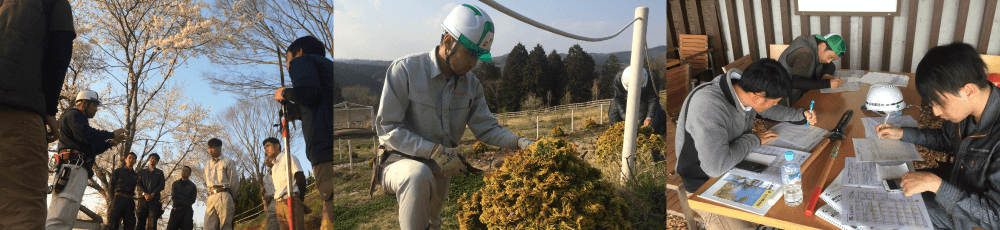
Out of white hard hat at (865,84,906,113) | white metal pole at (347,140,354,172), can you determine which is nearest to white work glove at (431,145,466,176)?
white metal pole at (347,140,354,172)

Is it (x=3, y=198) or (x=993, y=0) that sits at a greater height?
(x=3, y=198)

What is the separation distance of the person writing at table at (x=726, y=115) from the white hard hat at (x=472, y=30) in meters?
1.28

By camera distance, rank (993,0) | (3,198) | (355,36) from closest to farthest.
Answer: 1. (3,198)
2. (355,36)
3. (993,0)

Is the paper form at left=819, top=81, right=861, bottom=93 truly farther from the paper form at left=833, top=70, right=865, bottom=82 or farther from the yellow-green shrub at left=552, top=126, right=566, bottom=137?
the yellow-green shrub at left=552, top=126, right=566, bottom=137

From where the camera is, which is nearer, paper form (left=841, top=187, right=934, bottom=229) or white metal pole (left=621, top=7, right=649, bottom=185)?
paper form (left=841, top=187, right=934, bottom=229)

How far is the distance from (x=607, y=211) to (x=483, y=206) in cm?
55

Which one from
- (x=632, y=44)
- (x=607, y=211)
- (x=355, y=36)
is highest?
(x=355, y=36)

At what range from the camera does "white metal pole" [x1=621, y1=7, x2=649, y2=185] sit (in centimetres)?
210

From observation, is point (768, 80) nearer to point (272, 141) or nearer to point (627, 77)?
point (627, 77)

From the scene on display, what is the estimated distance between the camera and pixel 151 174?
154 cm

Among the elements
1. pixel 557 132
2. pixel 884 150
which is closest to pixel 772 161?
pixel 884 150

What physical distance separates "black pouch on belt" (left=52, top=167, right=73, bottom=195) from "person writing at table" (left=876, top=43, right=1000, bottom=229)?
9.95 feet

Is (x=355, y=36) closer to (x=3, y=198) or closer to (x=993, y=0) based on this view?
(x=3, y=198)

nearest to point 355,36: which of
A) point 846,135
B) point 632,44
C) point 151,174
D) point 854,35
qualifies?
point 151,174
